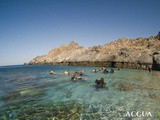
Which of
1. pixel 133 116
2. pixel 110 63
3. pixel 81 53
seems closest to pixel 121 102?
pixel 133 116

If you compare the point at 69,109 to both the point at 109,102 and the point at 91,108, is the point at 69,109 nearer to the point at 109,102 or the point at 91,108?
the point at 91,108

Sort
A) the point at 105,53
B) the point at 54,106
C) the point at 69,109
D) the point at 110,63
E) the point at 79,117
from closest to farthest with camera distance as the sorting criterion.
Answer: the point at 79,117 → the point at 69,109 → the point at 54,106 → the point at 110,63 → the point at 105,53

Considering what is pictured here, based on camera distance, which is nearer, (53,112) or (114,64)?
(53,112)

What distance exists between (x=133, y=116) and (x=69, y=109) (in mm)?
4952

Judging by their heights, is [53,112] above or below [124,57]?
below

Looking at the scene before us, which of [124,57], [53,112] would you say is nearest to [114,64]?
[124,57]

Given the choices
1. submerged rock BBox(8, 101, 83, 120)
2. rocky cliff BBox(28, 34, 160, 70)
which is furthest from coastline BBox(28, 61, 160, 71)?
submerged rock BBox(8, 101, 83, 120)

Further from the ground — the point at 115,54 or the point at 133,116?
the point at 115,54

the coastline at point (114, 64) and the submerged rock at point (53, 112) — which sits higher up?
the coastline at point (114, 64)

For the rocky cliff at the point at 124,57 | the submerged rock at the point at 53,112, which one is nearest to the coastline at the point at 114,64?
the rocky cliff at the point at 124,57

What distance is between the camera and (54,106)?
1176 centimetres

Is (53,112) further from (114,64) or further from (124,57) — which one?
(114,64)

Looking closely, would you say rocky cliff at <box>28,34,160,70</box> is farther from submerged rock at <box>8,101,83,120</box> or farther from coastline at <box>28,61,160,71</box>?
submerged rock at <box>8,101,83,120</box>

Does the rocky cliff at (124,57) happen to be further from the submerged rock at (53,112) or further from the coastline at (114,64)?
the submerged rock at (53,112)
